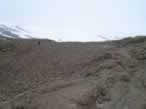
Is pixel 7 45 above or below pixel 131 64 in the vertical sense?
above

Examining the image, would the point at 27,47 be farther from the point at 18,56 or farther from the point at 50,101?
the point at 50,101

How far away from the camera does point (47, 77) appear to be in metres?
5.33

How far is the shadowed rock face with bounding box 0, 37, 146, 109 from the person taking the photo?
407 centimetres

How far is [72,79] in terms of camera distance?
16.3ft

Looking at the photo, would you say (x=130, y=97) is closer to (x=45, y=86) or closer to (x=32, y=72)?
(x=45, y=86)

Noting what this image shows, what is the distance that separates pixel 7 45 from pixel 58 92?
479 cm

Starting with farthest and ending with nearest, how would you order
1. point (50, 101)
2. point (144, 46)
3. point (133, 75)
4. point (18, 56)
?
point (18, 56), point (144, 46), point (133, 75), point (50, 101)

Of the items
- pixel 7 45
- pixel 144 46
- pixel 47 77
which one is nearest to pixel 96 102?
pixel 47 77

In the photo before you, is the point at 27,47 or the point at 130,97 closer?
the point at 130,97

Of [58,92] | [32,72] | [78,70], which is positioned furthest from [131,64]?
[32,72]

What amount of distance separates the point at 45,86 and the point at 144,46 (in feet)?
14.9

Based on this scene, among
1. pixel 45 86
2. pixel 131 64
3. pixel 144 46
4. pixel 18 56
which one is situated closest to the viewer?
pixel 45 86

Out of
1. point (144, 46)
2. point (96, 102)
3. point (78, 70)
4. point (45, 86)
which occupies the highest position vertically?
point (144, 46)

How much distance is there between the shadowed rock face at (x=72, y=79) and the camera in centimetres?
407
